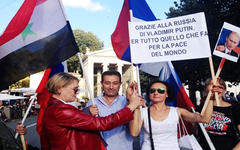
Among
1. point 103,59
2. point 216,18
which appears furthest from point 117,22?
point 103,59

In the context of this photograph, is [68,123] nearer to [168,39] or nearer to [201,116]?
[201,116]

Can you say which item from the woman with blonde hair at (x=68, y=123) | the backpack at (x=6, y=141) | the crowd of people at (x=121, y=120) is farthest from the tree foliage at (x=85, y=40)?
the backpack at (x=6, y=141)

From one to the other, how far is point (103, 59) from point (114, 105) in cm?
5245

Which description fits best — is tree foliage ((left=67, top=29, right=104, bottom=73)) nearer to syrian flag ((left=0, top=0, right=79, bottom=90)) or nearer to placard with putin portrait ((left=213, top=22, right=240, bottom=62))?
syrian flag ((left=0, top=0, right=79, bottom=90))

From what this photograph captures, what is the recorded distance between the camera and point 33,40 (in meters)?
3.09

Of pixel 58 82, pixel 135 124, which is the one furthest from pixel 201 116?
pixel 58 82

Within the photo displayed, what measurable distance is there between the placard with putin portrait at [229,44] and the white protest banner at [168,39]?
1.10 feet

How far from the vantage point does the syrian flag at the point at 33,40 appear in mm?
2980

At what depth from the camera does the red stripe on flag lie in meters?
2.98

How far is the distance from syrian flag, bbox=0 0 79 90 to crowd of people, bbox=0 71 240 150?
0.81m

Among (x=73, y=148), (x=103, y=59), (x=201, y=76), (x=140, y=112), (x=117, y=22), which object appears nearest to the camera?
(x=73, y=148)

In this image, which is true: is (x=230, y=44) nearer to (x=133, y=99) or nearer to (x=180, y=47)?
(x=180, y=47)

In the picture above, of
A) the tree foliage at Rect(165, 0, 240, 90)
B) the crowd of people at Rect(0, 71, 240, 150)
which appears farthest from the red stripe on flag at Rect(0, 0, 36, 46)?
the tree foliage at Rect(165, 0, 240, 90)

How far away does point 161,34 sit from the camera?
9.36 feet
